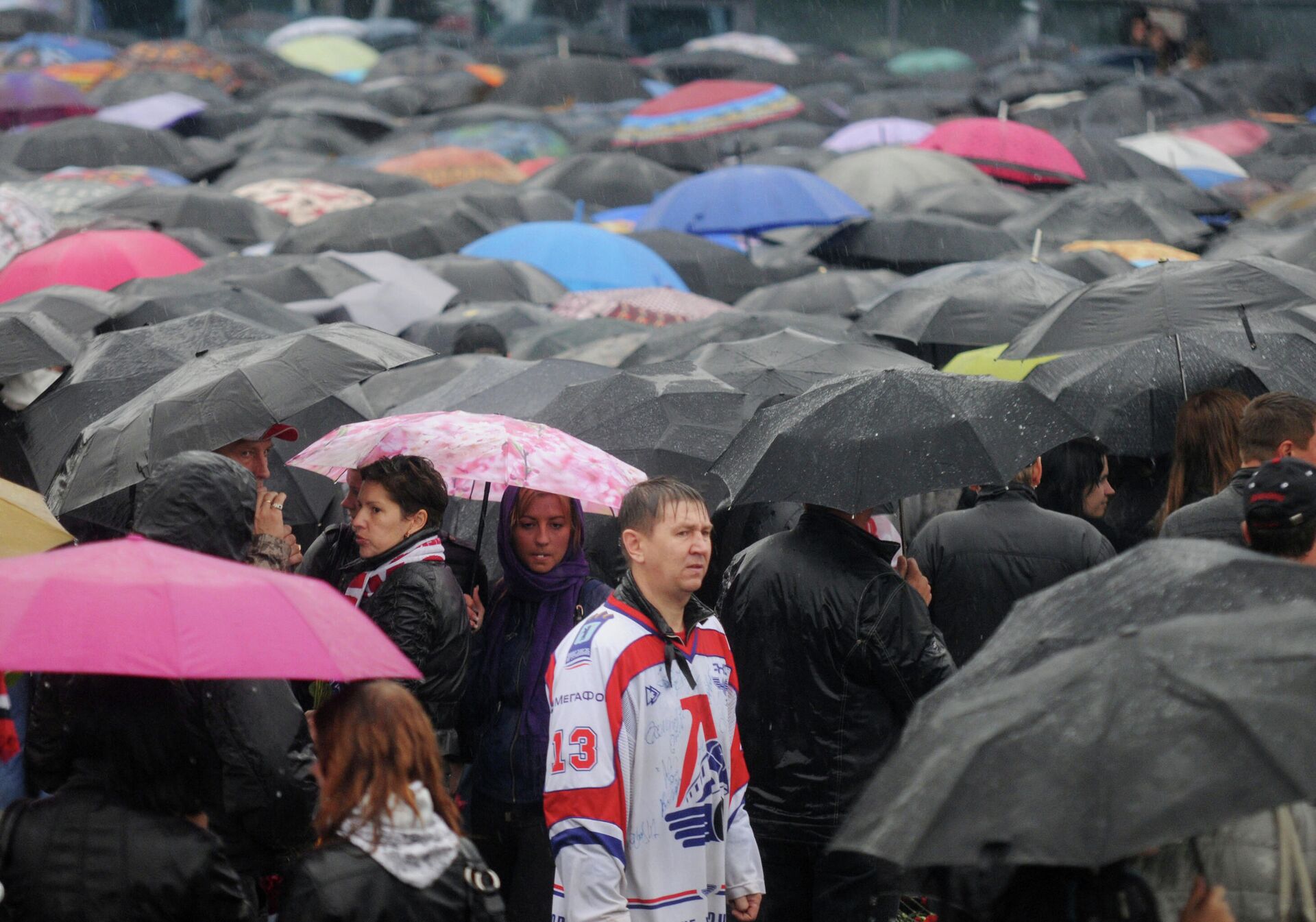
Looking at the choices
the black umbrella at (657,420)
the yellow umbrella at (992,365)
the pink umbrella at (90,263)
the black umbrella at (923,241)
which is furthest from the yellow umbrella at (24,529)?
the black umbrella at (923,241)

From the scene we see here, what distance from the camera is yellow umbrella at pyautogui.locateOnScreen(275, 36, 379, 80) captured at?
29250 millimetres

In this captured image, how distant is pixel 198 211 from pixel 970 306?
729 centimetres

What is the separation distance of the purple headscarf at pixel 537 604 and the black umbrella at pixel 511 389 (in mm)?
1319

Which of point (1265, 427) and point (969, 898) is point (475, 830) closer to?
point (969, 898)

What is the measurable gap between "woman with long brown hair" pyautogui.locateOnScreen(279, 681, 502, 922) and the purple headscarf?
4.98 ft

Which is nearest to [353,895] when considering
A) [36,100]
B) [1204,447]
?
[1204,447]

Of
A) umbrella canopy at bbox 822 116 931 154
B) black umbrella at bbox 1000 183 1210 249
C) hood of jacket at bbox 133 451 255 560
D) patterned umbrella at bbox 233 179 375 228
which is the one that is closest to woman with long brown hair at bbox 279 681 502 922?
hood of jacket at bbox 133 451 255 560

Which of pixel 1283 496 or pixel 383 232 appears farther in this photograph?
pixel 383 232

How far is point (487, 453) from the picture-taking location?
16.1 ft

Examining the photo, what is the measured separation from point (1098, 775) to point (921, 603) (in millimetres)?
2122

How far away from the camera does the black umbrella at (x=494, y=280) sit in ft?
35.7

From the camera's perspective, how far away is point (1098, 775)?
8.00ft

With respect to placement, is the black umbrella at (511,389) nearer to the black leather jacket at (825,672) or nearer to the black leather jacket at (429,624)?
the black leather jacket at (429,624)

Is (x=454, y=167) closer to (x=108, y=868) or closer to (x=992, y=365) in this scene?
(x=992, y=365)
